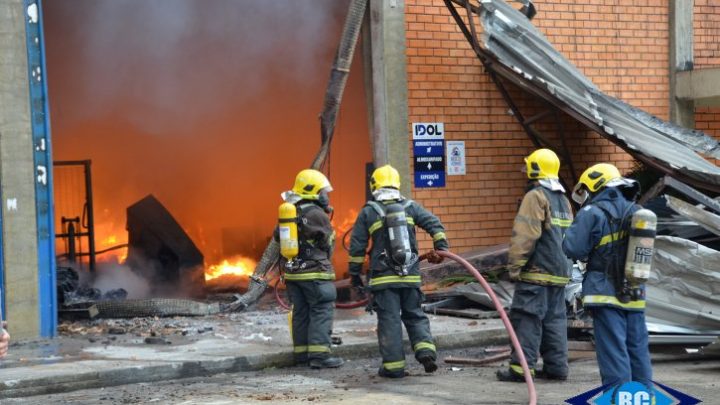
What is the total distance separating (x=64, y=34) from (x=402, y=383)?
10349mm

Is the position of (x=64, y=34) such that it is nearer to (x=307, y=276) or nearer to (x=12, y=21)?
→ (x=12, y=21)

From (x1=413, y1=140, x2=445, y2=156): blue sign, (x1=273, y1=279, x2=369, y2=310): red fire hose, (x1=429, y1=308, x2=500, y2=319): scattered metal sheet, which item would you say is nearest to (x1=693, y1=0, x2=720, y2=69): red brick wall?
(x1=413, y1=140, x2=445, y2=156): blue sign

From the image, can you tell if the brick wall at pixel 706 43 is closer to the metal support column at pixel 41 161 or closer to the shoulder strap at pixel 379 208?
the shoulder strap at pixel 379 208

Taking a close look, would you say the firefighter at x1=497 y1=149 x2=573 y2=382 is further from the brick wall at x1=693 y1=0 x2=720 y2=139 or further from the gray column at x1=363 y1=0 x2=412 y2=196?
the brick wall at x1=693 y1=0 x2=720 y2=139

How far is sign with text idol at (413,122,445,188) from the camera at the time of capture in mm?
12180

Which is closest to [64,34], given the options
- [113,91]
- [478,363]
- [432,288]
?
[113,91]

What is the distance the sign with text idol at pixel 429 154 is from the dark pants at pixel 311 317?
11.1ft

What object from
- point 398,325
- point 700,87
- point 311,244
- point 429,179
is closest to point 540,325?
point 398,325

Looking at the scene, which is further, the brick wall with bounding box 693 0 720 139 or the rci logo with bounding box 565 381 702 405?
the brick wall with bounding box 693 0 720 139

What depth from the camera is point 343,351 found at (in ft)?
30.8

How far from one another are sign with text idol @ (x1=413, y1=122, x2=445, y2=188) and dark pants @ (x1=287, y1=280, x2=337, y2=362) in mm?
3388

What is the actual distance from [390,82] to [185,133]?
6.07 meters

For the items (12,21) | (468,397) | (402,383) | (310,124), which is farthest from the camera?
(310,124)

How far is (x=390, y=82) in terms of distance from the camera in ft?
39.4
